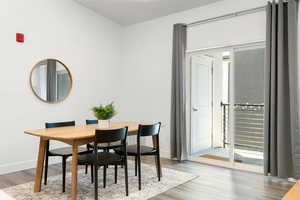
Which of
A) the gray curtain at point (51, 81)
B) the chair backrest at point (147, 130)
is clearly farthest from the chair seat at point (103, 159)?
the gray curtain at point (51, 81)

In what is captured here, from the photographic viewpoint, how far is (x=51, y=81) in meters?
4.07

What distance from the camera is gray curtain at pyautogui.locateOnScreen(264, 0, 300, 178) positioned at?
3.05m

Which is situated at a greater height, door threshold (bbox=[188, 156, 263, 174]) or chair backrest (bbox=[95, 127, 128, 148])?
chair backrest (bbox=[95, 127, 128, 148])

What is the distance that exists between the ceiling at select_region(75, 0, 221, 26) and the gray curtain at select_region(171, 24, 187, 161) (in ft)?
1.16

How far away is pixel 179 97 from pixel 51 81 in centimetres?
222

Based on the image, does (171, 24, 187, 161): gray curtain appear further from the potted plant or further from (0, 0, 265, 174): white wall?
the potted plant

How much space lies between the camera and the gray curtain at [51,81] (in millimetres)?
4016

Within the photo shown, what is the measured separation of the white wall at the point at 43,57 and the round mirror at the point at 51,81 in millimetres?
87

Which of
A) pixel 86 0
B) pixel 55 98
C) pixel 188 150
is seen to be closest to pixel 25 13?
pixel 86 0

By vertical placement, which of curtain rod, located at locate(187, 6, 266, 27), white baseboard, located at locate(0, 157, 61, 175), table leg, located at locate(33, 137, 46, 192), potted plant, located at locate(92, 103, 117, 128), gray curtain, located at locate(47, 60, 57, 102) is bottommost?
white baseboard, located at locate(0, 157, 61, 175)

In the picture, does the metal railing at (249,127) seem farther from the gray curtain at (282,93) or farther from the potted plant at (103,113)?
the potted plant at (103,113)

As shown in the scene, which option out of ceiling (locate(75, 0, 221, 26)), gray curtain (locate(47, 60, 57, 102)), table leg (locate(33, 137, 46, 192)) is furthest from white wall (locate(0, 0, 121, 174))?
table leg (locate(33, 137, 46, 192))

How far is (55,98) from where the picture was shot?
4.09 m

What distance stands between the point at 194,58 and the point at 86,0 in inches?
87.2
